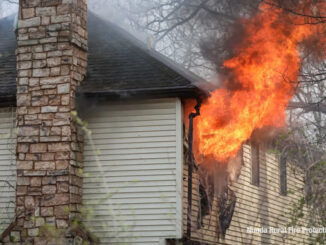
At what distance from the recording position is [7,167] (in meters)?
13.1

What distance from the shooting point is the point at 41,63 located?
41.4 feet

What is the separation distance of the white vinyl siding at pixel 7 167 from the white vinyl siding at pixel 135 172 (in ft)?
5.56

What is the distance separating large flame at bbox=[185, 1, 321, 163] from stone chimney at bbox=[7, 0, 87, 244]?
10.7ft

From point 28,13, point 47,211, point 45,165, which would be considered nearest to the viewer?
point 47,211

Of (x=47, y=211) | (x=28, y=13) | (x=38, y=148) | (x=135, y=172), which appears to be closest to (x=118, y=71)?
(x=28, y=13)

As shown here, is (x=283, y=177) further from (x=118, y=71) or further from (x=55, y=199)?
(x=55, y=199)

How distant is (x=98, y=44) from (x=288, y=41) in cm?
476

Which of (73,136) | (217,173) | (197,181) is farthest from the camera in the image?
(217,173)

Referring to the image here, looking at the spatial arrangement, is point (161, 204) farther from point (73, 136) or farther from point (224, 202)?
point (224, 202)

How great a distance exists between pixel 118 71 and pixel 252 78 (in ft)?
10.8

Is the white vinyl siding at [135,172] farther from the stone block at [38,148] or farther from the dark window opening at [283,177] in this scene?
the dark window opening at [283,177]

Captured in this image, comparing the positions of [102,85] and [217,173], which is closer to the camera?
[102,85]

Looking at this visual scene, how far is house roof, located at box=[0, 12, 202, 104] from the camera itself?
12.5 meters

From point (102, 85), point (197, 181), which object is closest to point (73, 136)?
point (102, 85)
